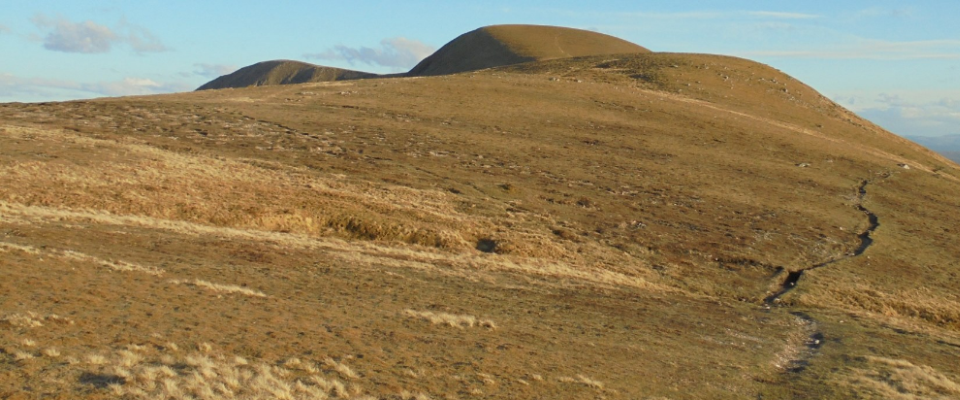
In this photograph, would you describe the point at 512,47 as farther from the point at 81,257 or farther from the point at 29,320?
the point at 29,320

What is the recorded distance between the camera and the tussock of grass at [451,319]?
1811cm

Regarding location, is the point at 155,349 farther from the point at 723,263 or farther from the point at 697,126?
the point at 697,126

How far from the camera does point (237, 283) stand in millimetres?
19219

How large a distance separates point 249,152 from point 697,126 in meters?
30.5

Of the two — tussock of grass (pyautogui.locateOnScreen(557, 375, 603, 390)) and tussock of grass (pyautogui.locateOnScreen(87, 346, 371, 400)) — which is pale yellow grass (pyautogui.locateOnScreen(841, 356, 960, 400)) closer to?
tussock of grass (pyautogui.locateOnScreen(557, 375, 603, 390))

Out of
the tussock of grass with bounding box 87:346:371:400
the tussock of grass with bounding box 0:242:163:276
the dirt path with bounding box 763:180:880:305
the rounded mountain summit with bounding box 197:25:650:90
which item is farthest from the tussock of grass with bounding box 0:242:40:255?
the rounded mountain summit with bounding box 197:25:650:90

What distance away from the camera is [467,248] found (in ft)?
97.4

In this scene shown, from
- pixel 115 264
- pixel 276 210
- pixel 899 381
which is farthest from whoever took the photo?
pixel 276 210

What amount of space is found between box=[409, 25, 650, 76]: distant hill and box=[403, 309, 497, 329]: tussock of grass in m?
78.9

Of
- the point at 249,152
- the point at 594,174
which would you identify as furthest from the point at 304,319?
the point at 594,174

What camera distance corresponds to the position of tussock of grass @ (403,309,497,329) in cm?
1811

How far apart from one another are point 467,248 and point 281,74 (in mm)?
125508

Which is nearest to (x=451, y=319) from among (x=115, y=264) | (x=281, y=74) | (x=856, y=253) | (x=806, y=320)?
(x=115, y=264)

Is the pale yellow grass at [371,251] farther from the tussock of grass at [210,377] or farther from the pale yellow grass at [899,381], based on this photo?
the tussock of grass at [210,377]
